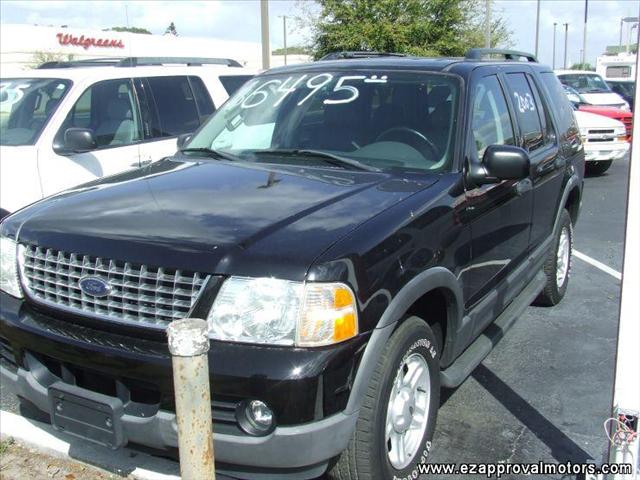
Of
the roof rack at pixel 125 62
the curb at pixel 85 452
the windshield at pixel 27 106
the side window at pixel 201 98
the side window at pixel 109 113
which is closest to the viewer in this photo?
the curb at pixel 85 452

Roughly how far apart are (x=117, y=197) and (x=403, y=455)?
176cm

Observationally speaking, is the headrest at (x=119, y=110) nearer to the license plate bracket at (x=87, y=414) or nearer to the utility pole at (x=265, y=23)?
the license plate bracket at (x=87, y=414)

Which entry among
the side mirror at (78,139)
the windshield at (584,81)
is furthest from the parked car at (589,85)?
the side mirror at (78,139)

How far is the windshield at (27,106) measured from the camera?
5945 mm

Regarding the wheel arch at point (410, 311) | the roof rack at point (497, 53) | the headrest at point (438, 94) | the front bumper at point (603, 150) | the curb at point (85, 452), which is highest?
the roof rack at point (497, 53)

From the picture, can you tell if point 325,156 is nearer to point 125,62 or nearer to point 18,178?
point 18,178

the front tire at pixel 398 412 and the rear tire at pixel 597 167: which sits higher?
the front tire at pixel 398 412

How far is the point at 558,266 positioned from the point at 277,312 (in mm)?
3922

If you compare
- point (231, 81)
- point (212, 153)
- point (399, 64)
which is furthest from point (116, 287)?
point (231, 81)

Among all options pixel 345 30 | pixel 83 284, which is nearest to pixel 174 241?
pixel 83 284

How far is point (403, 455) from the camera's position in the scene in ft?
9.95

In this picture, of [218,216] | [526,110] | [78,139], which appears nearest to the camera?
[218,216]

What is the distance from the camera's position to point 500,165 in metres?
3.51

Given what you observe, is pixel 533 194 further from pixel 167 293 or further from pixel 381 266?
pixel 167 293
